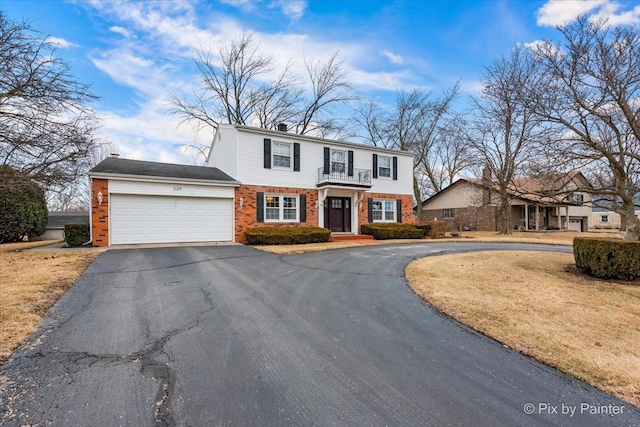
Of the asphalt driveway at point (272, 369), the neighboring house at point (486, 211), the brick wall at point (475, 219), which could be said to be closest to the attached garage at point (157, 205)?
the asphalt driveway at point (272, 369)

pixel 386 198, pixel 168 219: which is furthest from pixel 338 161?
pixel 168 219

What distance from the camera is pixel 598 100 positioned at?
776cm

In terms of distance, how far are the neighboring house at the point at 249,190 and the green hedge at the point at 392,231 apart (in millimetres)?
902

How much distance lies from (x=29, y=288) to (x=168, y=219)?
8.01 metres

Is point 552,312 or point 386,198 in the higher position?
point 386,198

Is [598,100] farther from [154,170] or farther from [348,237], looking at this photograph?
[154,170]

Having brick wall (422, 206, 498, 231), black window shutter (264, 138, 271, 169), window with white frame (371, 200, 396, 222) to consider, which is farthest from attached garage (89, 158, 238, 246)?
brick wall (422, 206, 498, 231)

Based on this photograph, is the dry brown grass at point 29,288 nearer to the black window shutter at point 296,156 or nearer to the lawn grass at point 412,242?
the lawn grass at point 412,242

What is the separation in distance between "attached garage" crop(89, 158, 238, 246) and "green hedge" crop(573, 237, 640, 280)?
13138mm

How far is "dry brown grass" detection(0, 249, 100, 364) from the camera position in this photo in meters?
3.65

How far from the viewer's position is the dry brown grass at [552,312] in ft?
10.3

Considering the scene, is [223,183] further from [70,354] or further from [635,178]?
[635,178]

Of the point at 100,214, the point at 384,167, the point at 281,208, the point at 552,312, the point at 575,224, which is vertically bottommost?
the point at 552,312

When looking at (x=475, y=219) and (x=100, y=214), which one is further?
(x=475, y=219)
